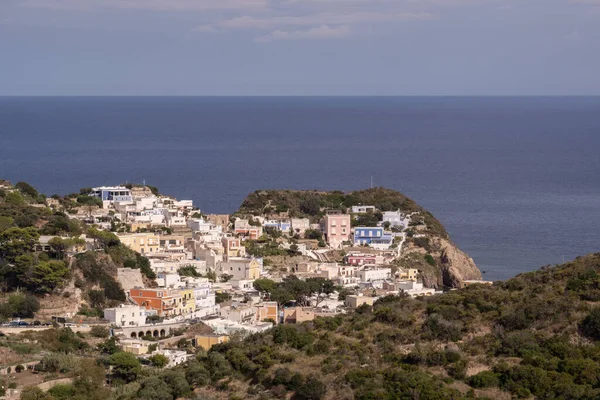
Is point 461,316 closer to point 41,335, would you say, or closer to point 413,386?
point 413,386

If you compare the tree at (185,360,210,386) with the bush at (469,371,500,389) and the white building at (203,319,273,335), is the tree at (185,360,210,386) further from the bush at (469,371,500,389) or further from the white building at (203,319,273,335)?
the white building at (203,319,273,335)

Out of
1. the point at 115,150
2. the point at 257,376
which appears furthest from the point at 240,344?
the point at 115,150

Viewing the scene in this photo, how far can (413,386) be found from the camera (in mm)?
21906

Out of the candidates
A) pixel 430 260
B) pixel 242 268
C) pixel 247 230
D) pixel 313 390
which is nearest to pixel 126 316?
pixel 242 268

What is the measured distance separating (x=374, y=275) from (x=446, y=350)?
17040mm

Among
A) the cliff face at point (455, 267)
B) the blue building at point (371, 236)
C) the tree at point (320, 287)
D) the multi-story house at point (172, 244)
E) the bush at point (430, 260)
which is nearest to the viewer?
the tree at point (320, 287)

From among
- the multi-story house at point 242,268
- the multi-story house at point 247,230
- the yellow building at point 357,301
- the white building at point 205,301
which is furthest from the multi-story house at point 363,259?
the white building at point 205,301

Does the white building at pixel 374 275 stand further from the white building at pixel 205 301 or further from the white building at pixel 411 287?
the white building at pixel 205 301

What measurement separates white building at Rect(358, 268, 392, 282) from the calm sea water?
5.27 meters

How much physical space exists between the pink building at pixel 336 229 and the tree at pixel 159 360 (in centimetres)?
1921

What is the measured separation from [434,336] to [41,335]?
10642mm

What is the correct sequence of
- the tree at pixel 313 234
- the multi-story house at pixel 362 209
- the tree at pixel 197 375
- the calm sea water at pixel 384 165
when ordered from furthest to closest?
the calm sea water at pixel 384 165 → the multi-story house at pixel 362 209 → the tree at pixel 313 234 → the tree at pixel 197 375

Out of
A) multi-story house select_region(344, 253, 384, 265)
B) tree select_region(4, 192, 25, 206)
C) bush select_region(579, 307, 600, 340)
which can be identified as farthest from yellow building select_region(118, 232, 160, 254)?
bush select_region(579, 307, 600, 340)

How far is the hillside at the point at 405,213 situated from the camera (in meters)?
44.6
